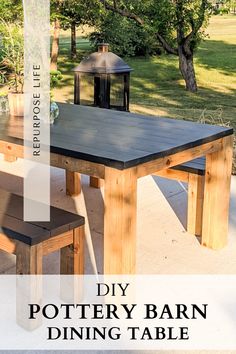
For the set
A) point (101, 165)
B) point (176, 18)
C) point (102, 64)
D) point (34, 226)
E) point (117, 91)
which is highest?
point (176, 18)

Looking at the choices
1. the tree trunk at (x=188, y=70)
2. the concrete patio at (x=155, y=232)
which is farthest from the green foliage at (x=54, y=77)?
the tree trunk at (x=188, y=70)

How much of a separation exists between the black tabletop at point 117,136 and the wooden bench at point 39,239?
0.35 meters

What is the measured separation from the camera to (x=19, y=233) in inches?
103

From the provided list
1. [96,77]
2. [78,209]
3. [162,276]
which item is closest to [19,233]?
[162,276]

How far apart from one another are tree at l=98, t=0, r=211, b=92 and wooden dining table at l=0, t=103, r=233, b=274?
26.2 feet

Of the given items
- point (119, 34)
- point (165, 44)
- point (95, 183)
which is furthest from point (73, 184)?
point (119, 34)

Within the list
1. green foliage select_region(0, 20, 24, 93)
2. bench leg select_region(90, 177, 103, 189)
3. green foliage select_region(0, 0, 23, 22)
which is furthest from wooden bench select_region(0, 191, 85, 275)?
green foliage select_region(0, 0, 23, 22)

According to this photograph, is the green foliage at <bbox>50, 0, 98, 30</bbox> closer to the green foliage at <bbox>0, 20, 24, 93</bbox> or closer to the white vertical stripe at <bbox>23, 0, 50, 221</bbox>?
the white vertical stripe at <bbox>23, 0, 50, 221</bbox>

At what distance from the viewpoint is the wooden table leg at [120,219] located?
Answer: 266cm

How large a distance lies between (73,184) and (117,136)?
148 cm

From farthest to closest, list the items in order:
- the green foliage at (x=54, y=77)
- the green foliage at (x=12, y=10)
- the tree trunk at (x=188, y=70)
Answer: the tree trunk at (x=188, y=70) → the green foliage at (x=12, y=10) → the green foliage at (x=54, y=77)

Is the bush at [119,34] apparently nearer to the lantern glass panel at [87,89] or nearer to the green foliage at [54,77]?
the lantern glass panel at [87,89]

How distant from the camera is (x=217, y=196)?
3.57 metres

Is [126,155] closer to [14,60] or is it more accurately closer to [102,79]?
[14,60]
